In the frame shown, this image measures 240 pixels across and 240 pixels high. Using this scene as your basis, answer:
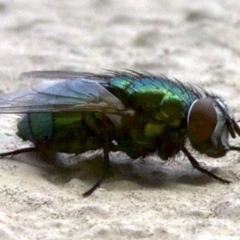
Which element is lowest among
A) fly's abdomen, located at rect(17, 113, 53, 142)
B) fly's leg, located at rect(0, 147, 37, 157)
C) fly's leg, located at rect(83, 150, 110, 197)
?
fly's leg, located at rect(0, 147, 37, 157)

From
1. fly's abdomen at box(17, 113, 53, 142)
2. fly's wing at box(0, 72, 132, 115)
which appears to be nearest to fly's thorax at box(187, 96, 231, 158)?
fly's wing at box(0, 72, 132, 115)

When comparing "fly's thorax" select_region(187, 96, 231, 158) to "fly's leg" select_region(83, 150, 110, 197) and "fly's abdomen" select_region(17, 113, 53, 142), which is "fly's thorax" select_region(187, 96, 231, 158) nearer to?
"fly's leg" select_region(83, 150, 110, 197)

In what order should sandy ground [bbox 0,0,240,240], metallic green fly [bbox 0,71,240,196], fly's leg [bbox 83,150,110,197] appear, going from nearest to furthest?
sandy ground [bbox 0,0,240,240], fly's leg [bbox 83,150,110,197], metallic green fly [bbox 0,71,240,196]

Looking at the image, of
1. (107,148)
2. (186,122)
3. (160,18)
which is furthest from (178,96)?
(160,18)

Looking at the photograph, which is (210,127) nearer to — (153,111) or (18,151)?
(153,111)

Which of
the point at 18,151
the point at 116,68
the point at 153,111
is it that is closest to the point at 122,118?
the point at 153,111

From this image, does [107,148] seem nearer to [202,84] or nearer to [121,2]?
[202,84]

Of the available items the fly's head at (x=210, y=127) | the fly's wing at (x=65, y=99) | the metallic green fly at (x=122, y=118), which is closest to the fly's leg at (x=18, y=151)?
the metallic green fly at (x=122, y=118)

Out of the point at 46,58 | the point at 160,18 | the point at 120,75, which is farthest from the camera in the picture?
the point at 160,18
